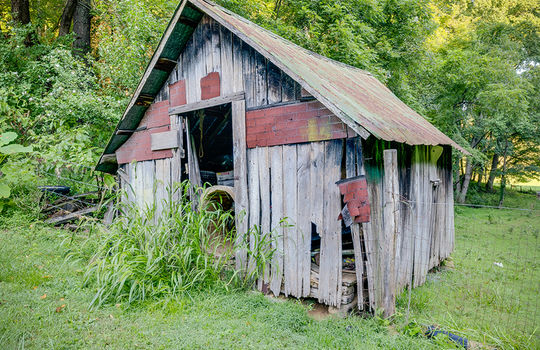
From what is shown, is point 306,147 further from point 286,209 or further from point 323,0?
point 323,0

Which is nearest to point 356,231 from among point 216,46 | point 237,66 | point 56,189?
point 237,66

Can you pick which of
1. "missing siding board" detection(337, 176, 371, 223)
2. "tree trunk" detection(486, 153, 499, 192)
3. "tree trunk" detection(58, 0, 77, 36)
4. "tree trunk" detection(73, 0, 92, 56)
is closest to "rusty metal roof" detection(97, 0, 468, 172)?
"missing siding board" detection(337, 176, 371, 223)

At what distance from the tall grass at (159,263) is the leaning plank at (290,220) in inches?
14.7

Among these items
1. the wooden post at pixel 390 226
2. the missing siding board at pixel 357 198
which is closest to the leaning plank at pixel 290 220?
the missing siding board at pixel 357 198

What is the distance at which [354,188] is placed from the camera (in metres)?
4.47

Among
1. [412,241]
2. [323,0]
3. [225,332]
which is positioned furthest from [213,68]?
[323,0]

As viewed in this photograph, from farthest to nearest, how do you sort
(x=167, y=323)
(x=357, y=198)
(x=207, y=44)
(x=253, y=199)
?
1. (x=207, y=44)
2. (x=253, y=199)
3. (x=357, y=198)
4. (x=167, y=323)

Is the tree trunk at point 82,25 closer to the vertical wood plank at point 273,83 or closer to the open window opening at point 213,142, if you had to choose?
the open window opening at point 213,142

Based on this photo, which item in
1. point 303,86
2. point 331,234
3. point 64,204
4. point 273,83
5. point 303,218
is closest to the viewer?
point 303,86

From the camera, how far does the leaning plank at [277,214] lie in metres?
5.19

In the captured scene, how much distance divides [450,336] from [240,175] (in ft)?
11.7

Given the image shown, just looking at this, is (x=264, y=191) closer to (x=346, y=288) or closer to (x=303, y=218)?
(x=303, y=218)

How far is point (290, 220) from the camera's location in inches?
201

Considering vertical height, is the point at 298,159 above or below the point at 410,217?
above
